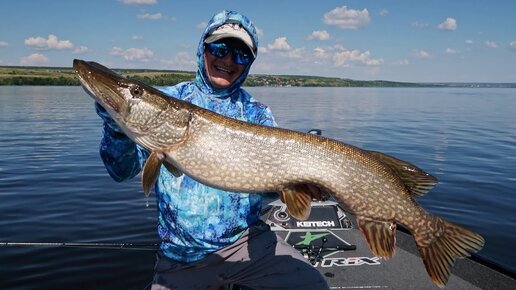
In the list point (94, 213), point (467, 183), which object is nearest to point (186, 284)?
point (94, 213)

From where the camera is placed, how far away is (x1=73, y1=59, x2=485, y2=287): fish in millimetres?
3367

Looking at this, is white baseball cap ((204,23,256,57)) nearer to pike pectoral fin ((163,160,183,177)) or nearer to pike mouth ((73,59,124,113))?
pike mouth ((73,59,124,113))

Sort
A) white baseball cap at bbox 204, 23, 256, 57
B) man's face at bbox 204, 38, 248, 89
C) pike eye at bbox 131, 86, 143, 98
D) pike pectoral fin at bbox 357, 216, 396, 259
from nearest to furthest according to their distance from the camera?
pike eye at bbox 131, 86, 143, 98
pike pectoral fin at bbox 357, 216, 396, 259
white baseball cap at bbox 204, 23, 256, 57
man's face at bbox 204, 38, 248, 89

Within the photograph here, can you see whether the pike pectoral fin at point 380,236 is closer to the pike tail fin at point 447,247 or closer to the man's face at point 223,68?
the pike tail fin at point 447,247

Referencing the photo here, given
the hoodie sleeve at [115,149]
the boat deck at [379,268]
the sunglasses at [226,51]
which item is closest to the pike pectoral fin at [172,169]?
the hoodie sleeve at [115,149]

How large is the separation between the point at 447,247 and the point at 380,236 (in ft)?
1.81

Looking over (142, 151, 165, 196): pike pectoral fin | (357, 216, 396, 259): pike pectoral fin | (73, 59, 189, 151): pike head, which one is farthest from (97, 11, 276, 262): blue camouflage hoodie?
(357, 216, 396, 259): pike pectoral fin

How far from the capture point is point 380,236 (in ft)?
Answer: 11.3

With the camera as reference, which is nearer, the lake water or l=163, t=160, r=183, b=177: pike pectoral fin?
l=163, t=160, r=183, b=177: pike pectoral fin

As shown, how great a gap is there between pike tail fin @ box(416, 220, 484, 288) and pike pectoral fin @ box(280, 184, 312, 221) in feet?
3.19

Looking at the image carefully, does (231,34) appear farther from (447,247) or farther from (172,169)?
(447,247)

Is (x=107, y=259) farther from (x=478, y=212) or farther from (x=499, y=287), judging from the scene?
(x=478, y=212)

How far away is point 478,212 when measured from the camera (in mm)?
10641

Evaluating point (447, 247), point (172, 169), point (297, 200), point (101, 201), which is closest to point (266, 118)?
point (297, 200)
